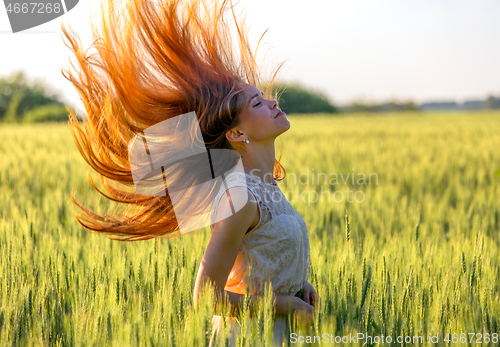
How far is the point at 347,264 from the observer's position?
1.46 meters

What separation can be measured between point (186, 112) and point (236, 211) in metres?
0.41

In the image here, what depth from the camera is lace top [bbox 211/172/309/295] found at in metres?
1.24

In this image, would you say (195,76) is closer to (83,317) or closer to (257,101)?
(257,101)

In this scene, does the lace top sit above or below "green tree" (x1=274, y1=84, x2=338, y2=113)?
below

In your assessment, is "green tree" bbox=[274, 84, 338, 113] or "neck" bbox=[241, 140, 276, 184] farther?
"green tree" bbox=[274, 84, 338, 113]

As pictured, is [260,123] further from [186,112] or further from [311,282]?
[311,282]

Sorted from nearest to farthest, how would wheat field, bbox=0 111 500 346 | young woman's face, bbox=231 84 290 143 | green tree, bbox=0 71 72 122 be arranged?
wheat field, bbox=0 111 500 346, young woman's face, bbox=231 84 290 143, green tree, bbox=0 71 72 122

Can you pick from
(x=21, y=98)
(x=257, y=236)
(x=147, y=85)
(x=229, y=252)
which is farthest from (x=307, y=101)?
(x=229, y=252)

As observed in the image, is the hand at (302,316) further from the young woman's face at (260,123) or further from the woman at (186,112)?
the young woman's face at (260,123)

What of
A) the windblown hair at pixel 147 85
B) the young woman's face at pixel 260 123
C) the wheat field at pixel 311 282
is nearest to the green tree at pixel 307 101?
the wheat field at pixel 311 282

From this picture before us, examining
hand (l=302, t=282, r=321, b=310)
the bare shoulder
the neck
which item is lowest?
hand (l=302, t=282, r=321, b=310)

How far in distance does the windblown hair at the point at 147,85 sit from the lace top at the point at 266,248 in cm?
21

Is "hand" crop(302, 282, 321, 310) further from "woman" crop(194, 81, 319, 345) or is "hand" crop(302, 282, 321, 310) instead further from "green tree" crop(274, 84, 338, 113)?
"green tree" crop(274, 84, 338, 113)

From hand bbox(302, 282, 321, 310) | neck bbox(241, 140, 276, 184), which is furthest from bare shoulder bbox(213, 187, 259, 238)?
hand bbox(302, 282, 321, 310)
